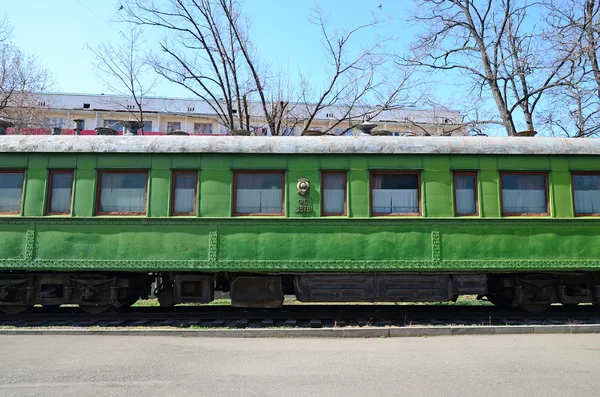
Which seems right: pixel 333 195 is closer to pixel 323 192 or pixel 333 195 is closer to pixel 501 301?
pixel 323 192

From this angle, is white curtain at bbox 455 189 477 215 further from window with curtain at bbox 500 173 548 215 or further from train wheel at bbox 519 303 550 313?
train wheel at bbox 519 303 550 313

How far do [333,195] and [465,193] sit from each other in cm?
238

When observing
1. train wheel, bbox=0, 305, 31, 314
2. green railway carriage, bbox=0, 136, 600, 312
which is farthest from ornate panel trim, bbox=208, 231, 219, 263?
train wheel, bbox=0, 305, 31, 314

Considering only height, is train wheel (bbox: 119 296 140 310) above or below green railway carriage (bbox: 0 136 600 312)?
below

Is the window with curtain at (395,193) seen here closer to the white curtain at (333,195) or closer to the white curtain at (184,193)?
the white curtain at (333,195)

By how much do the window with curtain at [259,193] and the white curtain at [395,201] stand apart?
172 centimetres

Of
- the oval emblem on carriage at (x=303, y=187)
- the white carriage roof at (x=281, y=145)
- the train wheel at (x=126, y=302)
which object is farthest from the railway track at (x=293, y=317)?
the white carriage roof at (x=281, y=145)

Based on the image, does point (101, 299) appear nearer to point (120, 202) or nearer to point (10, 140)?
point (120, 202)

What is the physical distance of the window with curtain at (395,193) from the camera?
793 centimetres

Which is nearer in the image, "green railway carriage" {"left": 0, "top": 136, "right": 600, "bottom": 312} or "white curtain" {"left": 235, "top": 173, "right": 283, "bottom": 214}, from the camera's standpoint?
"green railway carriage" {"left": 0, "top": 136, "right": 600, "bottom": 312}

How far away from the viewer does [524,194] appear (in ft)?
26.4

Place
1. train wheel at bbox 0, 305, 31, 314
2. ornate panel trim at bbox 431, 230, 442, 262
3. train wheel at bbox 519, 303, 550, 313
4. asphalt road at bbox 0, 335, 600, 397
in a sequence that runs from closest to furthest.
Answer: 1. asphalt road at bbox 0, 335, 600, 397
2. ornate panel trim at bbox 431, 230, 442, 262
3. train wheel at bbox 0, 305, 31, 314
4. train wheel at bbox 519, 303, 550, 313

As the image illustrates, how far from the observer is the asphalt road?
4.66 metres

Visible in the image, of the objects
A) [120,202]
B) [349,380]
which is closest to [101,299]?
[120,202]
